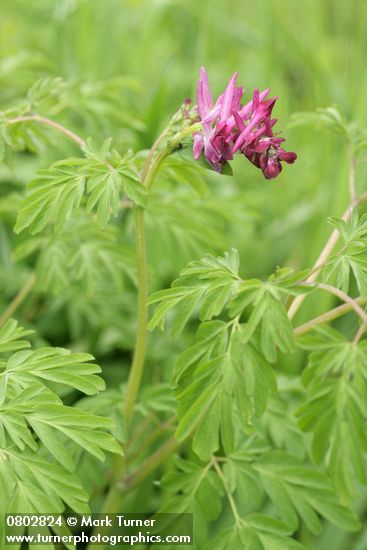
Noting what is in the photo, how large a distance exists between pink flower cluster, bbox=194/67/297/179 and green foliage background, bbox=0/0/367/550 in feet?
0.97

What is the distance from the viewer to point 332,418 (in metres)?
1.27

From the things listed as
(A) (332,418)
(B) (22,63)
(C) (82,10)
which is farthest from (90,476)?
(C) (82,10)

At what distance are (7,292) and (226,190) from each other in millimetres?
1162

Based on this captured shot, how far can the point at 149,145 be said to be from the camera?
2.48 meters

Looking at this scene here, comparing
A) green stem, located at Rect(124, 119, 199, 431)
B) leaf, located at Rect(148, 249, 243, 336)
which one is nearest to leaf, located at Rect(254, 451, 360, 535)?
green stem, located at Rect(124, 119, 199, 431)

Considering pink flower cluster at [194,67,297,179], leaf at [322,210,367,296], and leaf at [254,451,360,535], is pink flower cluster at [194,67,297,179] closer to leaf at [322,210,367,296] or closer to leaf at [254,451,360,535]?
leaf at [322,210,367,296]

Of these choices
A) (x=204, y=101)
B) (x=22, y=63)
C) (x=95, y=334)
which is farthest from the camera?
(x=95, y=334)

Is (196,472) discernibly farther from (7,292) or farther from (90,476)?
(7,292)

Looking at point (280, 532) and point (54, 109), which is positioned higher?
point (54, 109)

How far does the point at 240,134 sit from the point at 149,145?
1402 millimetres

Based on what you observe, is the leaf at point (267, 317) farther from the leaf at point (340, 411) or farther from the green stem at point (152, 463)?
the green stem at point (152, 463)

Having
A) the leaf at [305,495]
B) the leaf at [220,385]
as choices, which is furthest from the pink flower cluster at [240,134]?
the leaf at [305,495]

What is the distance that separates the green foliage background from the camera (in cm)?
177

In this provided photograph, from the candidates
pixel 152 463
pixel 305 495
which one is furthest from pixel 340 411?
pixel 152 463
